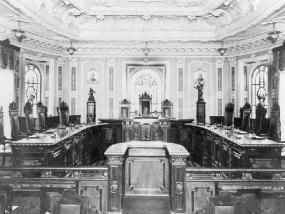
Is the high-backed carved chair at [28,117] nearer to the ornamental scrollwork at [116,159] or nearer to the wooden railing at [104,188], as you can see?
the wooden railing at [104,188]

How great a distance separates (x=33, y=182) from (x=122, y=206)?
121cm

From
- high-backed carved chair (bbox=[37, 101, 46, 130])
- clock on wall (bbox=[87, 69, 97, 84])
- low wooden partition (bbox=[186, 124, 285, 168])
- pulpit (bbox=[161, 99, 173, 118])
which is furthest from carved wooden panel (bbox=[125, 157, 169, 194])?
clock on wall (bbox=[87, 69, 97, 84])

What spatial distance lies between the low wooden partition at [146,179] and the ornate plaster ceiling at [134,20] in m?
5.23

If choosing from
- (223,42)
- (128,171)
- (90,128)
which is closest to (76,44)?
(90,128)

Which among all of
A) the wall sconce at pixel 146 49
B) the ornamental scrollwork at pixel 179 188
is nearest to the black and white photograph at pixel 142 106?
the ornamental scrollwork at pixel 179 188

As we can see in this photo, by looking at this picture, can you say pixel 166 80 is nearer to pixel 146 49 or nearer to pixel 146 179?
pixel 146 49

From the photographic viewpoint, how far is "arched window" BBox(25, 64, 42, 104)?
12.9 m

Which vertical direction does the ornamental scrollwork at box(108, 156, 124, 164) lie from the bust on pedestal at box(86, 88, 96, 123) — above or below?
below

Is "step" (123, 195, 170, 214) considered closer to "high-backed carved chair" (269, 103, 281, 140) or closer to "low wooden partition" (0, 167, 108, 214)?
"low wooden partition" (0, 167, 108, 214)

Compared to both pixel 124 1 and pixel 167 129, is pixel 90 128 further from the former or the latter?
pixel 124 1

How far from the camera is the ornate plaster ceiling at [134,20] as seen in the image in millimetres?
9383

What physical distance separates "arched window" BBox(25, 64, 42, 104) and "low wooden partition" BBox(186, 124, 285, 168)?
643 centimetres

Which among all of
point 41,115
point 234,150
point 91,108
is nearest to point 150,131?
point 91,108

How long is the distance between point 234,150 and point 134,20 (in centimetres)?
778
